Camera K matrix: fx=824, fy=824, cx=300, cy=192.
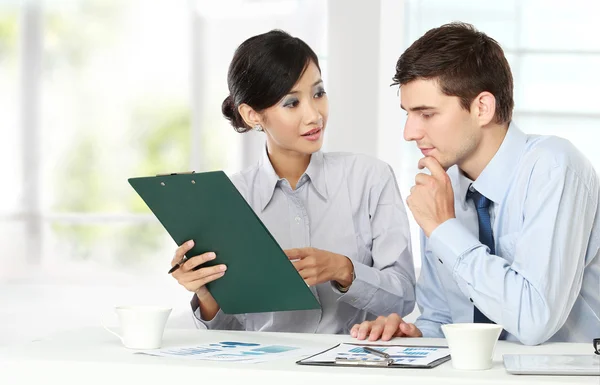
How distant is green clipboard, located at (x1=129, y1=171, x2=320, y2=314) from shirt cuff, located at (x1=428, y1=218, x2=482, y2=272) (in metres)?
0.27

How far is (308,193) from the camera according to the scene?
2229mm

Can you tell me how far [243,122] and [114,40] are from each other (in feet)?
7.74

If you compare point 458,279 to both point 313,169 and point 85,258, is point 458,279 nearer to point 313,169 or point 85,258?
point 313,169

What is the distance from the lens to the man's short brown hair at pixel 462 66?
177 centimetres

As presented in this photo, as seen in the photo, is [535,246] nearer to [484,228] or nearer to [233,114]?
[484,228]

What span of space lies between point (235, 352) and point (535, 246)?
60 centimetres

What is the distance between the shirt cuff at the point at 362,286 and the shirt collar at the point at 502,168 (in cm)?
37

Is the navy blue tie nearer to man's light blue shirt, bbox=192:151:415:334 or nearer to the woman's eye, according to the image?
man's light blue shirt, bbox=192:151:415:334

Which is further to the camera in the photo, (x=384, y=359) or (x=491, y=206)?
(x=491, y=206)

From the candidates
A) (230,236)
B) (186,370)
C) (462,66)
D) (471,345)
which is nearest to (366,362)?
(471,345)

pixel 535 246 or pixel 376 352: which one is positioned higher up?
pixel 535 246

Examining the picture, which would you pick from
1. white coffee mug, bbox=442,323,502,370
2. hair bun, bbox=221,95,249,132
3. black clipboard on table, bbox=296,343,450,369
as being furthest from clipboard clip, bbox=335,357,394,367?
hair bun, bbox=221,95,249,132

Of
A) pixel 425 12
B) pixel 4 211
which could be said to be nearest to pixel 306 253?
pixel 425 12

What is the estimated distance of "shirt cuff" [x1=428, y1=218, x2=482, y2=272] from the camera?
1.59 m
